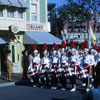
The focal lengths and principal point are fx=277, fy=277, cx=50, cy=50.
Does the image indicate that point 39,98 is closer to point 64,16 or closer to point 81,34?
point 64,16

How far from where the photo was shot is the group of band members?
38.5 ft

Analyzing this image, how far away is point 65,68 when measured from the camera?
40.3 ft

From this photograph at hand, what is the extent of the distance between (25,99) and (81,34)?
160ft

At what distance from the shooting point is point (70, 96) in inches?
411

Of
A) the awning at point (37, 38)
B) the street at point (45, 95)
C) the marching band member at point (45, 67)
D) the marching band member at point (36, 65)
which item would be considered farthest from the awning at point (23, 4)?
the street at point (45, 95)

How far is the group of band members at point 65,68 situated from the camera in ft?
38.5

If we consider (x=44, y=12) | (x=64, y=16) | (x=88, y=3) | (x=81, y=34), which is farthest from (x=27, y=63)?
(x=81, y=34)

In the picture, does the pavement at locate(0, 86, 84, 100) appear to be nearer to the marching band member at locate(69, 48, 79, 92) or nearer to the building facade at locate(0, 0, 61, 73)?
the marching band member at locate(69, 48, 79, 92)

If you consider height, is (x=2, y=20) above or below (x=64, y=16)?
below

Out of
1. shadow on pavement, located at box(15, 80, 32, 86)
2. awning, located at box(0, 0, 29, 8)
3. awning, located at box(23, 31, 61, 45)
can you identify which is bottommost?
shadow on pavement, located at box(15, 80, 32, 86)

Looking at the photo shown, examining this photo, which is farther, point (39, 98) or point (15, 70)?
point (15, 70)

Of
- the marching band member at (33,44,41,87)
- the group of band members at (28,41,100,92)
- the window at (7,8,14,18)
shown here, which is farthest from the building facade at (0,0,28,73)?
the group of band members at (28,41,100,92)

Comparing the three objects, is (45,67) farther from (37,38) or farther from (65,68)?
(37,38)

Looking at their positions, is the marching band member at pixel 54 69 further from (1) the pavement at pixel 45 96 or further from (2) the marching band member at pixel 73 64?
(1) the pavement at pixel 45 96
